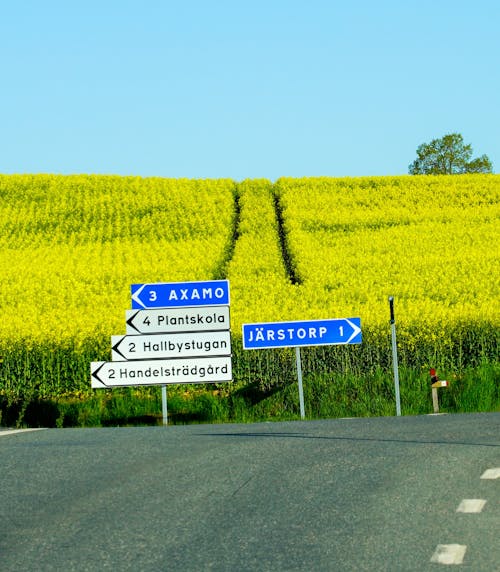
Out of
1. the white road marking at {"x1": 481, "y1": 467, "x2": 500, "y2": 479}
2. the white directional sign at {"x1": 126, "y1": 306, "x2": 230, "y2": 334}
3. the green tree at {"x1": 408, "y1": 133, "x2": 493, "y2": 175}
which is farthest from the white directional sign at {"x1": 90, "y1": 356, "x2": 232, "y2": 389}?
the green tree at {"x1": 408, "y1": 133, "x2": 493, "y2": 175}

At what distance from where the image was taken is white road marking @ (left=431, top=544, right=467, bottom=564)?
605 cm

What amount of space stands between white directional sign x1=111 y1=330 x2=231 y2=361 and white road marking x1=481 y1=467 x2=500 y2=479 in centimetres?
1228

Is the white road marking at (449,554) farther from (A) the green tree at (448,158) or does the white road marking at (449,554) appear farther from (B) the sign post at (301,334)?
(A) the green tree at (448,158)

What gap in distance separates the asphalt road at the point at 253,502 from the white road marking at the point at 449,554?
3 centimetres

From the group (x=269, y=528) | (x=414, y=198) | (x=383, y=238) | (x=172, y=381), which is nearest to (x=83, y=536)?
(x=269, y=528)

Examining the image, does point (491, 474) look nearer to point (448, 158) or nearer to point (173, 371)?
point (173, 371)

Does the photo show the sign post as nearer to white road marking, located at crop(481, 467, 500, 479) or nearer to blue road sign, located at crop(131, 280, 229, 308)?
blue road sign, located at crop(131, 280, 229, 308)

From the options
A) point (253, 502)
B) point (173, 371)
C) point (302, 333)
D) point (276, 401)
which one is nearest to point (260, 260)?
point (276, 401)

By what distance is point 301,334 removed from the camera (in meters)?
21.4

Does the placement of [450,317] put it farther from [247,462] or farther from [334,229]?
[334,229]

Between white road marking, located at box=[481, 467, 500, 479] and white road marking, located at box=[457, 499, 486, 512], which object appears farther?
white road marking, located at box=[481, 467, 500, 479]

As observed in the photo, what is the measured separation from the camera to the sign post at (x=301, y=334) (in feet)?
69.5

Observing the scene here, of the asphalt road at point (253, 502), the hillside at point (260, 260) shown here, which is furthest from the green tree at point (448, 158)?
the asphalt road at point (253, 502)

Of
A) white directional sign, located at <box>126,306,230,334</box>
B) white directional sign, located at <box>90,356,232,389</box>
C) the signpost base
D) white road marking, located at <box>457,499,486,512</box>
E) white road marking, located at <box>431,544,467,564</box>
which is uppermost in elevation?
white directional sign, located at <box>126,306,230,334</box>
